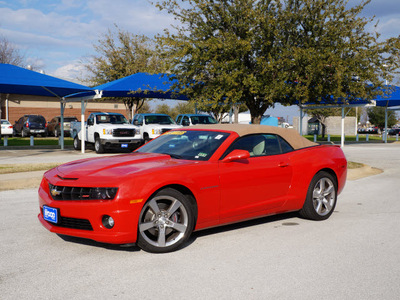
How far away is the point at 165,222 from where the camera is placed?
4914 millimetres

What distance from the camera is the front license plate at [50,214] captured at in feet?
15.9

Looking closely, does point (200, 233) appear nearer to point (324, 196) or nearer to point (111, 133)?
point (324, 196)

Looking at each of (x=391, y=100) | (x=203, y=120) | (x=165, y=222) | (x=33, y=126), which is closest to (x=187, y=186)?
(x=165, y=222)

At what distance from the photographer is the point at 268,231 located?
19.9ft

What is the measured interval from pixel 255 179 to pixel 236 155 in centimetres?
51

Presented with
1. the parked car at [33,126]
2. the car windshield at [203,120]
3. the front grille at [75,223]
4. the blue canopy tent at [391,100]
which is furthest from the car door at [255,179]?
the parked car at [33,126]

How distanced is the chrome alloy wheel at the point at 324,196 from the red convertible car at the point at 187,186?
0.6 inches

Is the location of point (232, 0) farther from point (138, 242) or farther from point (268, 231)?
point (138, 242)

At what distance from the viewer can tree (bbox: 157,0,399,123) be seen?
17984mm

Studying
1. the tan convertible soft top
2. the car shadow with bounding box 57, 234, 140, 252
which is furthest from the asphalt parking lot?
the tan convertible soft top

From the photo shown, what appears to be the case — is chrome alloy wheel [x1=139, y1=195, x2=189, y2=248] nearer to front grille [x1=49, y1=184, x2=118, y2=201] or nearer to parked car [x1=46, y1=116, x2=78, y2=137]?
front grille [x1=49, y1=184, x2=118, y2=201]

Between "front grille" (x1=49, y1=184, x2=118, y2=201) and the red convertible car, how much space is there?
1 centimetres

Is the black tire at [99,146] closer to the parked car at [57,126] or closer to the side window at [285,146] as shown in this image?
the side window at [285,146]

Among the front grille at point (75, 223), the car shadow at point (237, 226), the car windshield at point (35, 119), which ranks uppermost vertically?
the car windshield at point (35, 119)
